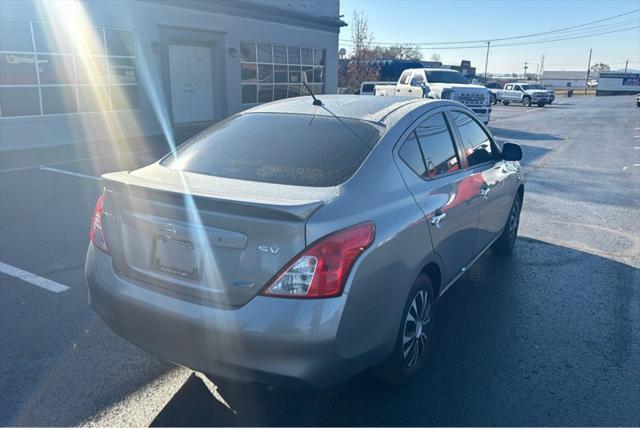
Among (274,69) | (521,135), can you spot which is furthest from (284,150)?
(274,69)

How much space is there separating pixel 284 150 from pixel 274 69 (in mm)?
17640

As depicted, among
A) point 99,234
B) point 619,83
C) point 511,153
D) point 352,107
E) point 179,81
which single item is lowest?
point 99,234

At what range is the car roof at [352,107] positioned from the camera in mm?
3476

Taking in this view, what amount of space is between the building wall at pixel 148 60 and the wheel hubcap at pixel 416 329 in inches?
454

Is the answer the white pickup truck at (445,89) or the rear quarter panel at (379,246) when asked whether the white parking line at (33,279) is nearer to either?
the rear quarter panel at (379,246)

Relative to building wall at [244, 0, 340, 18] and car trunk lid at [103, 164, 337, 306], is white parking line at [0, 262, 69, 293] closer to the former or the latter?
car trunk lid at [103, 164, 337, 306]

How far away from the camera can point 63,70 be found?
12438 mm

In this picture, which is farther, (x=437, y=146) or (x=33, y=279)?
(x=33, y=279)

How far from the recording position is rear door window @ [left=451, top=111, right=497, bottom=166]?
4143mm

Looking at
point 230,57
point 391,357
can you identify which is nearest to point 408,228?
point 391,357

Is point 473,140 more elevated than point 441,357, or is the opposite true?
point 473,140

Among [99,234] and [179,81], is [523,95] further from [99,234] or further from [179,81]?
[99,234]

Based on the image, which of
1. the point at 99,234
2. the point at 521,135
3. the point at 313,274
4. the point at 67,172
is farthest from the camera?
the point at 521,135

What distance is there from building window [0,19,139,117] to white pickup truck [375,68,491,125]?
8197 millimetres
